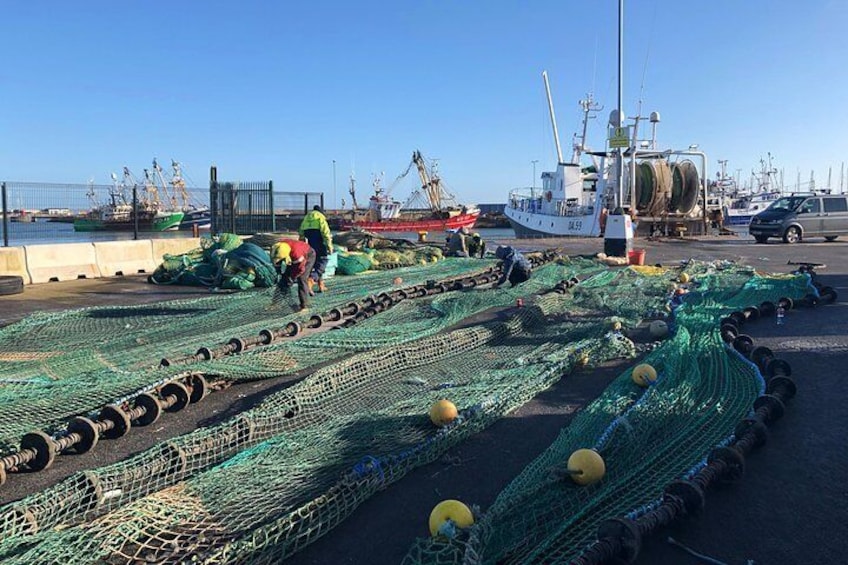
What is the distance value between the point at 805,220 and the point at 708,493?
80.3 ft

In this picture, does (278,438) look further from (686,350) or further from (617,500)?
(686,350)

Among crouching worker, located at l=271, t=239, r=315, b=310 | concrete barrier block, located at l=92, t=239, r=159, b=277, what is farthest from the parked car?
concrete barrier block, located at l=92, t=239, r=159, b=277

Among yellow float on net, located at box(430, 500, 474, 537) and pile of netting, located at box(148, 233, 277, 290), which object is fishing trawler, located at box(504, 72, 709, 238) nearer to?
pile of netting, located at box(148, 233, 277, 290)

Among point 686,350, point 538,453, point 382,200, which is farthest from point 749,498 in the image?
point 382,200

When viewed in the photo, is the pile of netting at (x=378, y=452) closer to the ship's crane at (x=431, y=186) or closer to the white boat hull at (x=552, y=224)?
the white boat hull at (x=552, y=224)

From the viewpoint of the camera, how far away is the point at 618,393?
199 inches

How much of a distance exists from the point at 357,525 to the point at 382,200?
57561mm

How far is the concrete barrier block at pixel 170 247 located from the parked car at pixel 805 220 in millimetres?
20172

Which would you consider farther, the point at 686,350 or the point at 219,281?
the point at 219,281

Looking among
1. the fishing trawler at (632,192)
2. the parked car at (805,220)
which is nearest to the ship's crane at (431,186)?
the fishing trawler at (632,192)

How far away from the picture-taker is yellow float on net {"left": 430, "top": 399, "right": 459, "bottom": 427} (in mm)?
4414

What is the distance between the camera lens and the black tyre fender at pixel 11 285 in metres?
11.3

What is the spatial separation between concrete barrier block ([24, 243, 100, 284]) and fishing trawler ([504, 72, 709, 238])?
17.5m

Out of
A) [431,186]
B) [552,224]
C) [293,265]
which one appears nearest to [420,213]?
[431,186]
